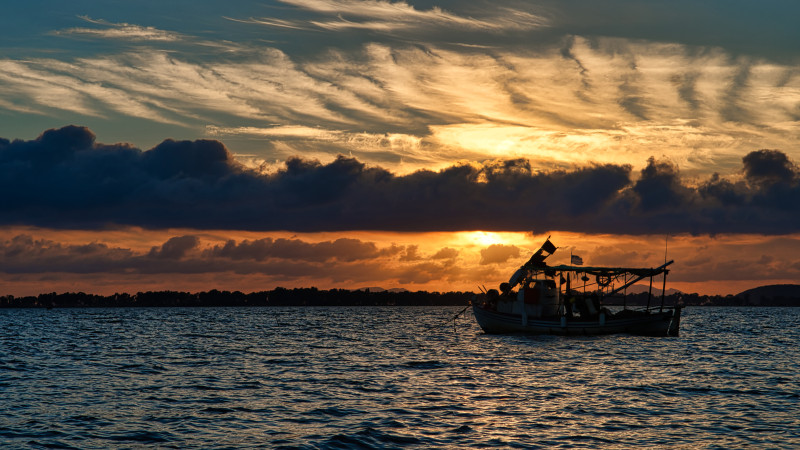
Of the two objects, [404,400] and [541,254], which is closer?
[404,400]

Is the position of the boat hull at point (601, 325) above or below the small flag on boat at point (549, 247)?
below

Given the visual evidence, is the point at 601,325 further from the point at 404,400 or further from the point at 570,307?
the point at 404,400

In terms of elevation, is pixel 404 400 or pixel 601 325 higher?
pixel 601 325

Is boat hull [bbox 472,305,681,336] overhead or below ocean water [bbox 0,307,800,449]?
overhead

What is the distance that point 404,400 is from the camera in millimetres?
A: 32094

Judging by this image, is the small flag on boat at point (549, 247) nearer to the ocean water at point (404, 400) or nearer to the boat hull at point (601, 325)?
the boat hull at point (601, 325)

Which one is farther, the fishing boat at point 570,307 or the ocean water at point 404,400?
the fishing boat at point 570,307

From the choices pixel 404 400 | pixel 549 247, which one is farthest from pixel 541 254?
pixel 404 400

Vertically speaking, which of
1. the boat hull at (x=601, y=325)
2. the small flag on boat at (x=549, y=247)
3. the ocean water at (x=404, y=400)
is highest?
the small flag on boat at (x=549, y=247)

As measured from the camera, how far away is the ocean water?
24.3 metres

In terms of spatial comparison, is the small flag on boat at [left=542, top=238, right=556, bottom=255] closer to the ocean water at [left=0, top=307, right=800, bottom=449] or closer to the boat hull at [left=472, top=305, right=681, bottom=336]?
the boat hull at [left=472, top=305, right=681, bottom=336]

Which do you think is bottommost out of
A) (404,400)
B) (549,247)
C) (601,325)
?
(404,400)

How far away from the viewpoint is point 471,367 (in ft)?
154

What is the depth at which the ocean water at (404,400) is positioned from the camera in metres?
24.3
